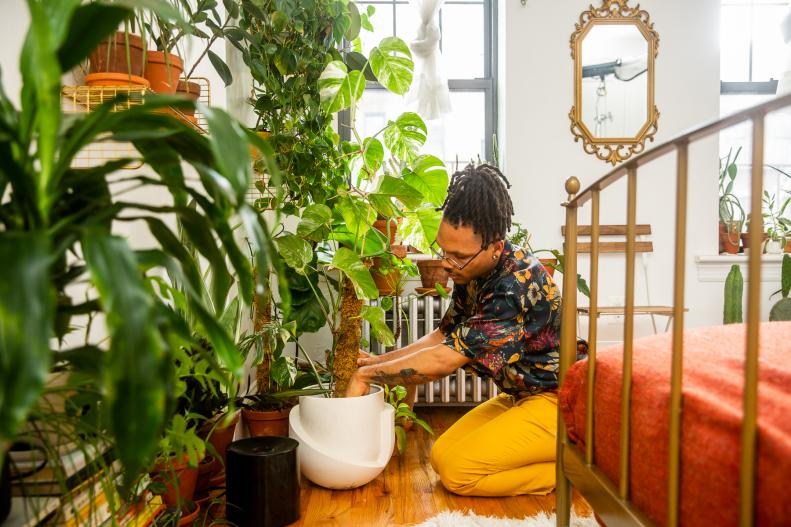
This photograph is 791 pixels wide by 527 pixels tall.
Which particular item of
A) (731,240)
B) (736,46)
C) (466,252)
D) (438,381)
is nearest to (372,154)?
(466,252)

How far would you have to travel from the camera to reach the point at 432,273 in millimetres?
2984

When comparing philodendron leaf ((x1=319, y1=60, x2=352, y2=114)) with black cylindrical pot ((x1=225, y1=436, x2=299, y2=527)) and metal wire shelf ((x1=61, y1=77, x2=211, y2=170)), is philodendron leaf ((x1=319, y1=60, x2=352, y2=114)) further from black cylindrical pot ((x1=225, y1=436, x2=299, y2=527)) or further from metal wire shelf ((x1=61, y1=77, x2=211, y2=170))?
black cylindrical pot ((x1=225, y1=436, x2=299, y2=527))

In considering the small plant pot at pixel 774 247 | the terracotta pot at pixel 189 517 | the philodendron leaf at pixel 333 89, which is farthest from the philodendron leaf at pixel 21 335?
the small plant pot at pixel 774 247

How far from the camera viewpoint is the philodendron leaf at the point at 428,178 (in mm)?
2369

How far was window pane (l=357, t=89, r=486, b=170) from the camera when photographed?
3.52m

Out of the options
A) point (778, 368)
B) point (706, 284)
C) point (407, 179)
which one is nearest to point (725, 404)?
point (778, 368)

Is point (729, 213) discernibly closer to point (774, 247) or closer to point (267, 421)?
point (774, 247)

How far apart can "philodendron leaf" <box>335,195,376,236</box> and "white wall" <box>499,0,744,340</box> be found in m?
1.37

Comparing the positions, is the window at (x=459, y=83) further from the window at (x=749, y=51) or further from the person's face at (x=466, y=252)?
the person's face at (x=466, y=252)

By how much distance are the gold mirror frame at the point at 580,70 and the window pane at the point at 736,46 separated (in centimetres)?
67

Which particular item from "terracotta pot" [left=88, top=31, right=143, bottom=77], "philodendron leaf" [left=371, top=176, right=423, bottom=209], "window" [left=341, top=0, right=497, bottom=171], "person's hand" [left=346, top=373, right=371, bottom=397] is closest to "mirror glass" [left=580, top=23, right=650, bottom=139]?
"window" [left=341, top=0, right=497, bottom=171]

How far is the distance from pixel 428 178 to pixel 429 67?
3.30 ft

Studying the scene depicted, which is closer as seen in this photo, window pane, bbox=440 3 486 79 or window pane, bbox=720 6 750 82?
window pane, bbox=440 3 486 79

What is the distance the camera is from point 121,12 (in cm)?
63
